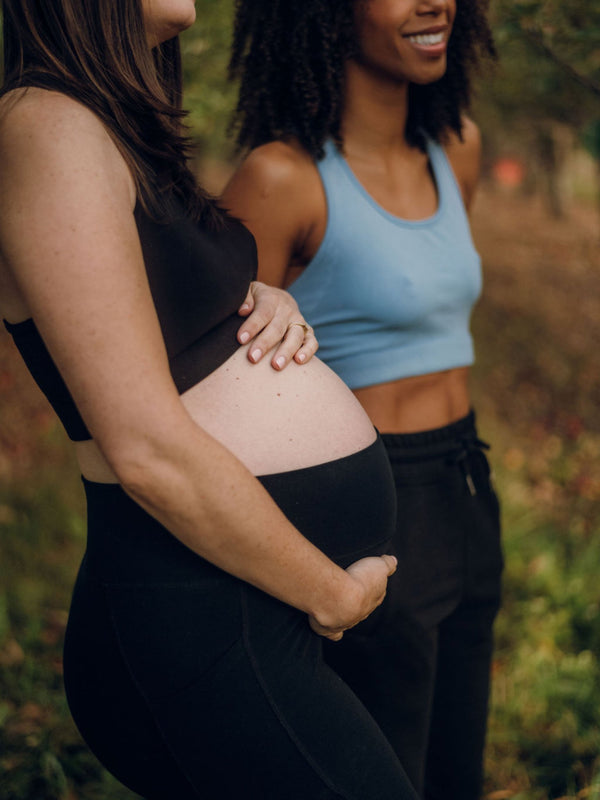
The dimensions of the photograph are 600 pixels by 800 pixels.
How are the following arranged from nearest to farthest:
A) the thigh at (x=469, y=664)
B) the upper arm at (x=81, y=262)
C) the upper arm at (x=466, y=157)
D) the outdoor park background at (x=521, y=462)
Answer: the upper arm at (x=81, y=262) < the thigh at (x=469, y=664) < the upper arm at (x=466, y=157) < the outdoor park background at (x=521, y=462)

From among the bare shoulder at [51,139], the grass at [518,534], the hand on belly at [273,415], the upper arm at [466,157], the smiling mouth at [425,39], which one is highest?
the bare shoulder at [51,139]

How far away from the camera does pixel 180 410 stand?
1.13 meters

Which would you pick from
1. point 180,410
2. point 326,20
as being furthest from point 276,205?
point 180,410

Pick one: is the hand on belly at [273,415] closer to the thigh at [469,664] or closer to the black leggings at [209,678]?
the black leggings at [209,678]

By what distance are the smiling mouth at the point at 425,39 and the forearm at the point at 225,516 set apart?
1.19 meters

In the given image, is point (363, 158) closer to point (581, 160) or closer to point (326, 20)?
point (326, 20)

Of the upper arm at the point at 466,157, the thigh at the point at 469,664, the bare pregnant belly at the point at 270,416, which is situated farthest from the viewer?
the upper arm at the point at 466,157

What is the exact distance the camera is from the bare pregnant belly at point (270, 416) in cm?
129

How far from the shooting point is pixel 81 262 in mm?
1059

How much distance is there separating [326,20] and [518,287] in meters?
4.55

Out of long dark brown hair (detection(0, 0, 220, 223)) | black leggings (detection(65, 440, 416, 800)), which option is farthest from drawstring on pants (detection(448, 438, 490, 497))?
long dark brown hair (detection(0, 0, 220, 223))

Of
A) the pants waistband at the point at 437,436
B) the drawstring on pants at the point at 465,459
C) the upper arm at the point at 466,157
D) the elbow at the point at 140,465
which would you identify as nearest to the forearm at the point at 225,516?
the elbow at the point at 140,465

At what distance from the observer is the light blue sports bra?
5.86 ft

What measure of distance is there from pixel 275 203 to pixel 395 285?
0.32 m
